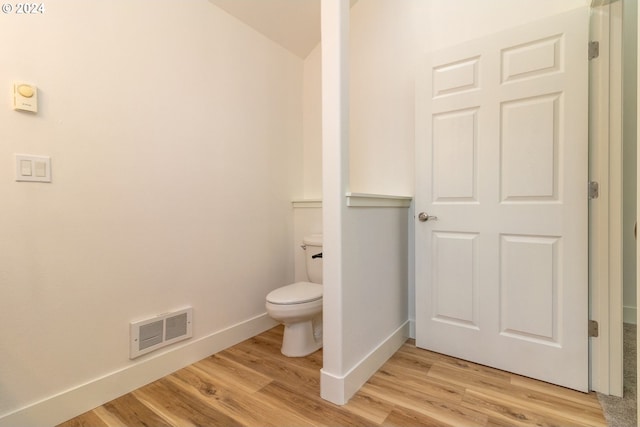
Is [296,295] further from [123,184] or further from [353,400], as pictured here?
[123,184]

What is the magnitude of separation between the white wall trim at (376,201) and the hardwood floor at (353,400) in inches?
37.8

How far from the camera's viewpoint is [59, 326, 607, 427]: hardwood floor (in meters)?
1.31

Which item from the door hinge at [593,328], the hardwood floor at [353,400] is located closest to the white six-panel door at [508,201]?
the door hinge at [593,328]

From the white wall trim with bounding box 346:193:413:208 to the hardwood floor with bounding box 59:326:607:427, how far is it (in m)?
0.96

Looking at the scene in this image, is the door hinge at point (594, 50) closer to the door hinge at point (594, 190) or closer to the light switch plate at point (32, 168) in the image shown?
the door hinge at point (594, 190)

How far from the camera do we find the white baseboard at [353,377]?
1425mm

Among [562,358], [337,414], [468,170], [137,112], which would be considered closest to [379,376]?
[337,414]

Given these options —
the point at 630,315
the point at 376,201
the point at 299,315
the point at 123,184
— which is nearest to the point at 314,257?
the point at 299,315

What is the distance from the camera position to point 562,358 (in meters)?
1.54

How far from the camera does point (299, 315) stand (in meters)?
1.82

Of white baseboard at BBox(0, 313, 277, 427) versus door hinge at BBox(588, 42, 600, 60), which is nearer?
white baseboard at BBox(0, 313, 277, 427)

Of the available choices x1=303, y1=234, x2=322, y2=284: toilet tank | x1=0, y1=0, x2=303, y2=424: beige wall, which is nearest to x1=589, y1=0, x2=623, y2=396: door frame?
x1=303, y1=234, x2=322, y2=284: toilet tank

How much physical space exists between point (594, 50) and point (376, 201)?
4.23 feet

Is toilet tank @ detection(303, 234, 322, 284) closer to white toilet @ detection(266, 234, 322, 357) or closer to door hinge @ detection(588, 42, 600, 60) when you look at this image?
white toilet @ detection(266, 234, 322, 357)
